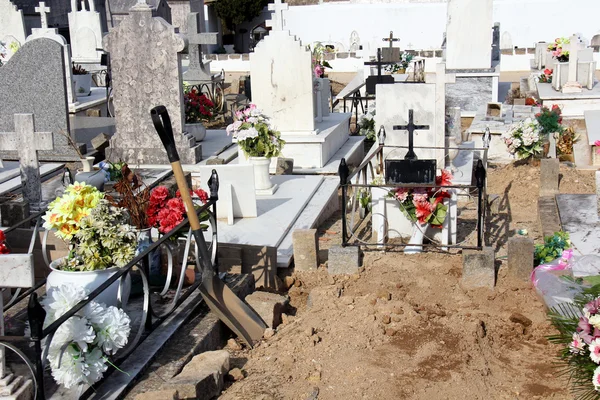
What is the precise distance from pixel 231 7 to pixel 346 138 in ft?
93.9

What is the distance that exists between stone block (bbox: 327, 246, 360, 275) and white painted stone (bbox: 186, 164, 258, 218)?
1.74m

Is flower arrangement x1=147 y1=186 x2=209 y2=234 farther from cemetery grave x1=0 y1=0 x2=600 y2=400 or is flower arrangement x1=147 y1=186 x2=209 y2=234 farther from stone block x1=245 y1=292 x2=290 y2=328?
stone block x1=245 y1=292 x2=290 y2=328

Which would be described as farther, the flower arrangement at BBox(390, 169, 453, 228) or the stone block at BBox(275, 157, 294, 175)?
the stone block at BBox(275, 157, 294, 175)

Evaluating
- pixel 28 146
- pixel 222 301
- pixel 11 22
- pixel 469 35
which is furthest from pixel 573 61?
pixel 11 22

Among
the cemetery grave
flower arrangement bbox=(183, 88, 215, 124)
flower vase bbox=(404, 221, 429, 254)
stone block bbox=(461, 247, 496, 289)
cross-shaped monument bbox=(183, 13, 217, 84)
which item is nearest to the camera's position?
the cemetery grave

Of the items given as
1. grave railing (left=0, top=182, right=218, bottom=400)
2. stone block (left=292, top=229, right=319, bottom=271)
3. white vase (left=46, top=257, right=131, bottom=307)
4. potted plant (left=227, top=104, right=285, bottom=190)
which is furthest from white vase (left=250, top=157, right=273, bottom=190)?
white vase (left=46, top=257, right=131, bottom=307)

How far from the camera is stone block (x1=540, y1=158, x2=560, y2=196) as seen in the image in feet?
33.8

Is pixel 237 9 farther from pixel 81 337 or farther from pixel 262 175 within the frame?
pixel 81 337

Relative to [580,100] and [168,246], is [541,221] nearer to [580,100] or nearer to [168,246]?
[168,246]

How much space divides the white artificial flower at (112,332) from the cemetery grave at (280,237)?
11 millimetres

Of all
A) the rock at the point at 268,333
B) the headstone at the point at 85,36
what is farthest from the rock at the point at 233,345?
the headstone at the point at 85,36

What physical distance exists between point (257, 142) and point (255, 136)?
0.11 m

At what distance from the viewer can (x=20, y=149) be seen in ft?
25.6

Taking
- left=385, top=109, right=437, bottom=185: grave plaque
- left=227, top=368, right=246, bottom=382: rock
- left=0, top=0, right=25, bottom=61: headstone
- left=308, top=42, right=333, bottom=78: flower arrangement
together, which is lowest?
left=227, top=368, right=246, bottom=382: rock
